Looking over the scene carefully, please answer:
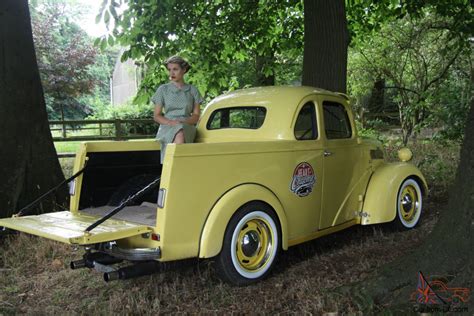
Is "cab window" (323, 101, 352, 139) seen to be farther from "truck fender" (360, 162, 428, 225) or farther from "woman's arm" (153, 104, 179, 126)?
"woman's arm" (153, 104, 179, 126)

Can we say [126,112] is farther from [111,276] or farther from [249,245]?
[111,276]

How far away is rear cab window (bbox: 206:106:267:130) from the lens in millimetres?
5055

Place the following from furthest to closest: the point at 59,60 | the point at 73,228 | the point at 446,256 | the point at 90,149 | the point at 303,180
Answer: the point at 59,60 → the point at 303,180 → the point at 90,149 → the point at 73,228 → the point at 446,256

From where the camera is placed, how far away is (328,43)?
7121 millimetres

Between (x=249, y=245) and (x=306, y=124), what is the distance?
1.46 metres

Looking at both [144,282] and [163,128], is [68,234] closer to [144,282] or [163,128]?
[144,282]

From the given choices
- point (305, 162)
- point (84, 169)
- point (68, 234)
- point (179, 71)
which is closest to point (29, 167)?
point (84, 169)

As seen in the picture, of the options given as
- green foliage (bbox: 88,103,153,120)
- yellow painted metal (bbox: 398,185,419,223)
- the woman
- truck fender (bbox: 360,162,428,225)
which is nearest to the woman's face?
the woman

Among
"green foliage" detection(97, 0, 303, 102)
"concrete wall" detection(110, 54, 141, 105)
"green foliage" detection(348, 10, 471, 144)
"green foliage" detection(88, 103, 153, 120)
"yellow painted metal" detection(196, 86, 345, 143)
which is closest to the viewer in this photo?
"yellow painted metal" detection(196, 86, 345, 143)

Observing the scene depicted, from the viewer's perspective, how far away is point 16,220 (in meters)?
4.07

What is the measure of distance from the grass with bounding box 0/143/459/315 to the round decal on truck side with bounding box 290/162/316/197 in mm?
724

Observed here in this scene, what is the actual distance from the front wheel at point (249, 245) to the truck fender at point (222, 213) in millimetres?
88

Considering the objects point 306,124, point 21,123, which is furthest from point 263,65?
point 306,124

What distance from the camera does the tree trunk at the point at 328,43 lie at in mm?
7105
